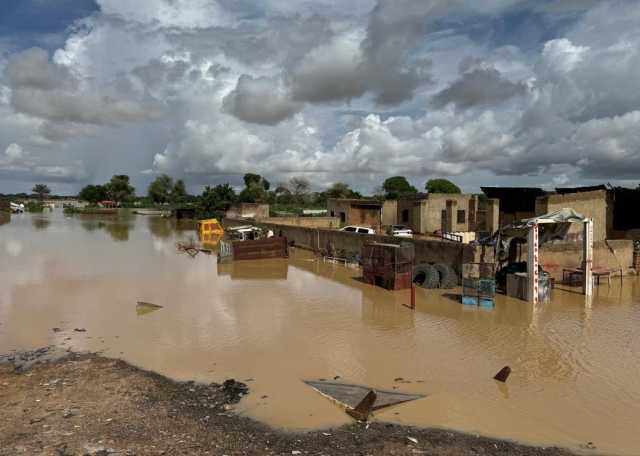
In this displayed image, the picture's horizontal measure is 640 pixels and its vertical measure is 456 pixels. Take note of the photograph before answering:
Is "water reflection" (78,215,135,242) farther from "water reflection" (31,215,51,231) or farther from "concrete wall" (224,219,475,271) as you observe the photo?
"concrete wall" (224,219,475,271)

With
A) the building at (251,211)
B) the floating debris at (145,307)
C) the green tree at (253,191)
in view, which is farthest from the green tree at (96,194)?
the floating debris at (145,307)

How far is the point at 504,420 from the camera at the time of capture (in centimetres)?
710

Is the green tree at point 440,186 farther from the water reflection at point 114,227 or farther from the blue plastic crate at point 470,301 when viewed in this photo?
the blue plastic crate at point 470,301

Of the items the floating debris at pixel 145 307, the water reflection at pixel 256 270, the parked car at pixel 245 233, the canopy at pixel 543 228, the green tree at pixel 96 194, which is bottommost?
the floating debris at pixel 145 307

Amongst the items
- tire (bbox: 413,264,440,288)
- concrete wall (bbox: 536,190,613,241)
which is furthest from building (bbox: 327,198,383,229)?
tire (bbox: 413,264,440,288)

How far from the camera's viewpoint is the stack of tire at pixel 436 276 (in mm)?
17250

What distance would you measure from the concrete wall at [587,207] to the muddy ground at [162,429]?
49.0 ft

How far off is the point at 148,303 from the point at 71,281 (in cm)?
618

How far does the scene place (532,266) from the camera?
48.2ft

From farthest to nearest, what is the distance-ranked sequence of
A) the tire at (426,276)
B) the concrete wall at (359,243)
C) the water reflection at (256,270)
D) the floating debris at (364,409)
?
the water reflection at (256,270) → the concrete wall at (359,243) → the tire at (426,276) → the floating debris at (364,409)

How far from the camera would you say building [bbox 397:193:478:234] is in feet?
104

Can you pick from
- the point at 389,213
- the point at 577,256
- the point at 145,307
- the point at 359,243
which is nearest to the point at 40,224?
the point at 389,213

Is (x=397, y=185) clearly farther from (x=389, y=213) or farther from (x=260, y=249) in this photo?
(x=260, y=249)

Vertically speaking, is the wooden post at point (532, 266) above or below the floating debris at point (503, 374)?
above
